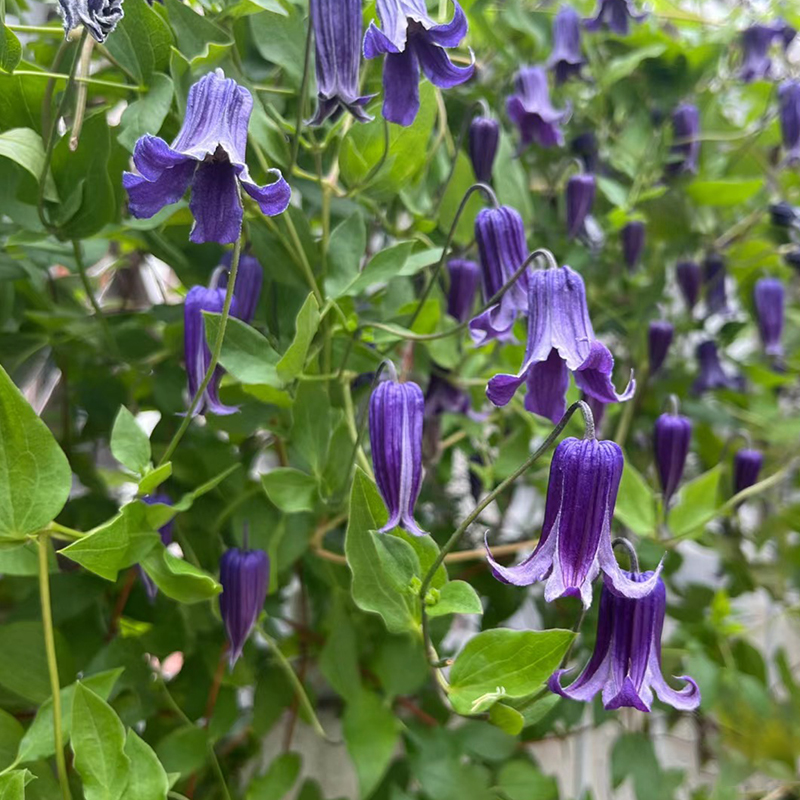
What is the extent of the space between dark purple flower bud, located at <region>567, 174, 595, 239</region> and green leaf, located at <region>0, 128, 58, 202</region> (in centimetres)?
55

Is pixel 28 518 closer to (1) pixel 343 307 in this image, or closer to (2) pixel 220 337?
(2) pixel 220 337

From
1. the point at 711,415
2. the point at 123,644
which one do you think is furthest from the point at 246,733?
the point at 711,415

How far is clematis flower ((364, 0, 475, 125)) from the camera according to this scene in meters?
0.56

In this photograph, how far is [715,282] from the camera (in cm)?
121

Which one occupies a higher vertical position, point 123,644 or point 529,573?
point 529,573

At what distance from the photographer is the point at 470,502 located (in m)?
1.19

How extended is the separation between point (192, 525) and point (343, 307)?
0.92 ft

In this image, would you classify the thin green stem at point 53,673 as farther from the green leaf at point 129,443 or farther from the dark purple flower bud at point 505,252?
the dark purple flower bud at point 505,252

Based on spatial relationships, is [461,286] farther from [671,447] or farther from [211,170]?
[211,170]

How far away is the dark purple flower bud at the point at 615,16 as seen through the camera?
1097mm

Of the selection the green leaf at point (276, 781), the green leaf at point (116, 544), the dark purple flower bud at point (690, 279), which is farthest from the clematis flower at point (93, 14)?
the dark purple flower bud at point (690, 279)

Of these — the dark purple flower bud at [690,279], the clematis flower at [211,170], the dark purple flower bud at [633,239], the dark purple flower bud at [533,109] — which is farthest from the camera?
the dark purple flower bud at [690,279]

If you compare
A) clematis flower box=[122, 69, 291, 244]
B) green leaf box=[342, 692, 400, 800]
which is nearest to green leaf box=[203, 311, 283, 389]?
clematis flower box=[122, 69, 291, 244]

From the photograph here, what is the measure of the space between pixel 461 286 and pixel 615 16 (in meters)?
0.52
